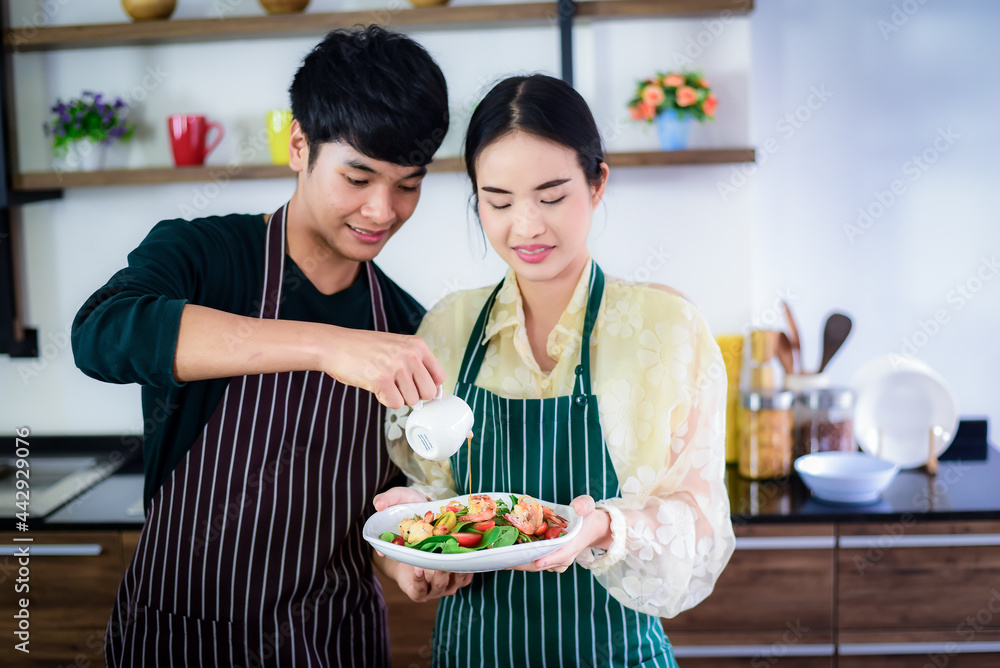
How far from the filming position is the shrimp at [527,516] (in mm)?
1166

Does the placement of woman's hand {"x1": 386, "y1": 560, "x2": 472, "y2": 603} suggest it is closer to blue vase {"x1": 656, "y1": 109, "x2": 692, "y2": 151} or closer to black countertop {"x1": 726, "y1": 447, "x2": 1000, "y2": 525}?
black countertop {"x1": 726, "y1": 447, "x2": 1000, "y2": 525}

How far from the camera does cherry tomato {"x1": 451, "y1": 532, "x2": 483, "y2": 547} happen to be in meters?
1.15

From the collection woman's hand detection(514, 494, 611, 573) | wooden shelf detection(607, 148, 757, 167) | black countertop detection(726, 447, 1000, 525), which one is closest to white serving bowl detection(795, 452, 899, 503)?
black countertop detection(726, 447, 1000, 525)

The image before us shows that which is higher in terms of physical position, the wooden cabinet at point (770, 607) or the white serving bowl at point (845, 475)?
the white serving bowl at point (845, 475)

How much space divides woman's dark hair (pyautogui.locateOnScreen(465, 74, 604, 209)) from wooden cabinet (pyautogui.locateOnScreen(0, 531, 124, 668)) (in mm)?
1692

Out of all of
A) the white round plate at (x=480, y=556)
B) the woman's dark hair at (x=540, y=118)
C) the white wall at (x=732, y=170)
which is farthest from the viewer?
the white wall at (x=732, y=170)

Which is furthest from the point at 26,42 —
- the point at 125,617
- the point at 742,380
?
the point at 742,380

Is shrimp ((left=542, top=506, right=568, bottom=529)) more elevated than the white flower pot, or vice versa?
the white flower pot

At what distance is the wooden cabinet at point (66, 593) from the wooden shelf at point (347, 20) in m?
1.49

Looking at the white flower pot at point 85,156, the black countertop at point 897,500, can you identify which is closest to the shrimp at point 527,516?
the black countertop at point 897,500

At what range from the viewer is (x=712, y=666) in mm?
2328

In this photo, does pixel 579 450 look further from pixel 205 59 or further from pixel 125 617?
pixel 205 59

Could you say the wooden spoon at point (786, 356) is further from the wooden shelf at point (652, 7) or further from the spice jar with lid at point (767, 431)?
the wooden shelf at point (652, 7)

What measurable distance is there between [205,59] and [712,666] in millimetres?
2439
